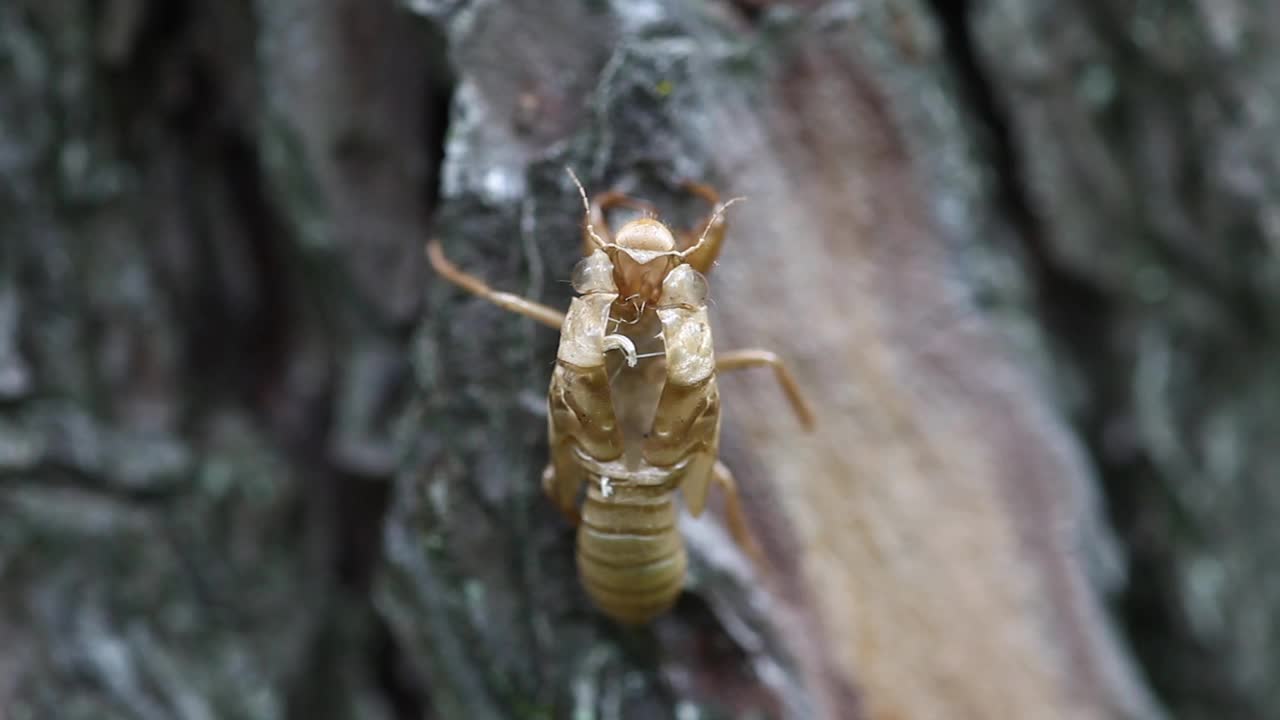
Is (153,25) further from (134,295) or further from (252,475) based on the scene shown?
(252,475)

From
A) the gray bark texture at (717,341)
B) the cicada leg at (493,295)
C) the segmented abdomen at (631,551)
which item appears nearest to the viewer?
the segmented abdomen at (631,551)

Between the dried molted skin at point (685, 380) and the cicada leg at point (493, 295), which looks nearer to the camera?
the dried molted skin at point (685, 380)

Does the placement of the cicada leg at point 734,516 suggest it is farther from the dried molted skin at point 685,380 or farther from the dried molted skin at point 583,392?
the dried molted skin at point 583,392

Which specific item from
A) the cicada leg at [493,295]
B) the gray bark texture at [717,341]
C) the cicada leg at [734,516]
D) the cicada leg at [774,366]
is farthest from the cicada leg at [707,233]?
the cicada leg at [734,516]

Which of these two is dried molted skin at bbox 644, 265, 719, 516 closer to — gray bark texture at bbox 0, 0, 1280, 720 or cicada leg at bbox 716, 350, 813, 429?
cicada leg at bbox 716, 350, 813, 429

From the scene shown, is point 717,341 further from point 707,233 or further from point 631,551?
point 631,551

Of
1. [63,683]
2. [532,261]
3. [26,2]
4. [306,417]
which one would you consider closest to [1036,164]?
[532,261]

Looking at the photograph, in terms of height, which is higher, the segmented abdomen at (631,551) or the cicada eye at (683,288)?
the cicada eye at (683,288)
